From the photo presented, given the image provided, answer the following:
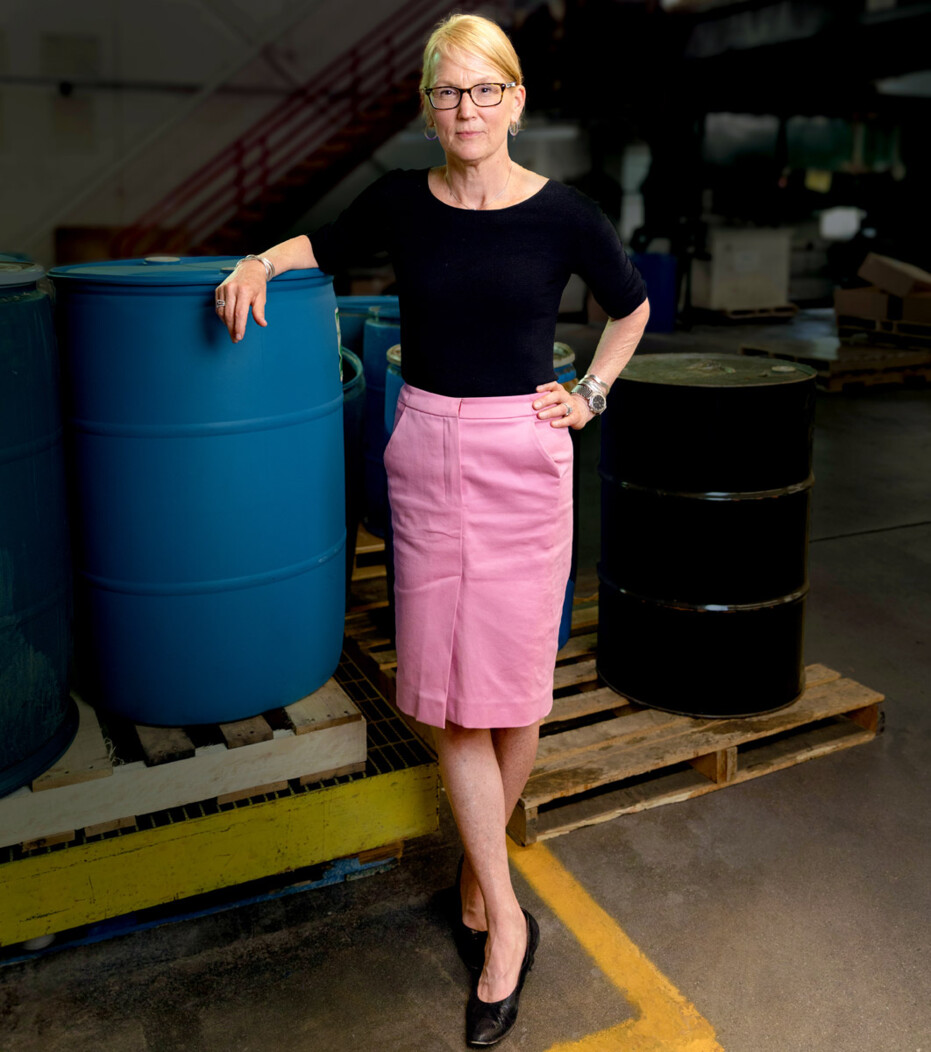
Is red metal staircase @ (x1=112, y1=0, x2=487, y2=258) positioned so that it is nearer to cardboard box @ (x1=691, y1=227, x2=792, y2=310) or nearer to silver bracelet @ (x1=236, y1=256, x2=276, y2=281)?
cardboard box @ (x1=691, y1=227, x2=792, y2=310)

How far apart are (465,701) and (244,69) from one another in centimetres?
1273

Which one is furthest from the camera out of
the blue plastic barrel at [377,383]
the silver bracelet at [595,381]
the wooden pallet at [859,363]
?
the wooden pallet at [859,363]

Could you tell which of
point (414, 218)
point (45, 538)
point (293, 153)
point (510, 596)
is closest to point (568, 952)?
point (510, 596)

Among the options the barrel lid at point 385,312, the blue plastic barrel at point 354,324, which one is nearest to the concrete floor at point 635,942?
the barrel lid at point 385,312

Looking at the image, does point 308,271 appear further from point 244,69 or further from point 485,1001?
point 244,69

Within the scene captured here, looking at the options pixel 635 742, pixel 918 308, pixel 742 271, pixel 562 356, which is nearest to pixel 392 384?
pixel 562 356

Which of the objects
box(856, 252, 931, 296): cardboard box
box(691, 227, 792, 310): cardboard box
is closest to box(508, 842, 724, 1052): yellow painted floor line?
box(856, 252, 931, 296): cardboard box

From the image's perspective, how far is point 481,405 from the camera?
2.02 m

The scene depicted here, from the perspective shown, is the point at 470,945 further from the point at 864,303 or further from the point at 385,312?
the point at 864,303

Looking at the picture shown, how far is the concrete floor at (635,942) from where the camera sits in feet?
7.16

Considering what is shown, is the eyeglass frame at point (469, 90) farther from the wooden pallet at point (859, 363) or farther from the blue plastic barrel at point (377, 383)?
the wooden pallet at point (859, 363)

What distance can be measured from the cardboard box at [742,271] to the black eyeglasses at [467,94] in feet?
42.9

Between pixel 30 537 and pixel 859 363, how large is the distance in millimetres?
8707

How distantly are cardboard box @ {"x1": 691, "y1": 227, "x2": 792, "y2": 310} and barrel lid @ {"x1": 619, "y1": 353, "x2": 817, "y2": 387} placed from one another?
1150 cm
